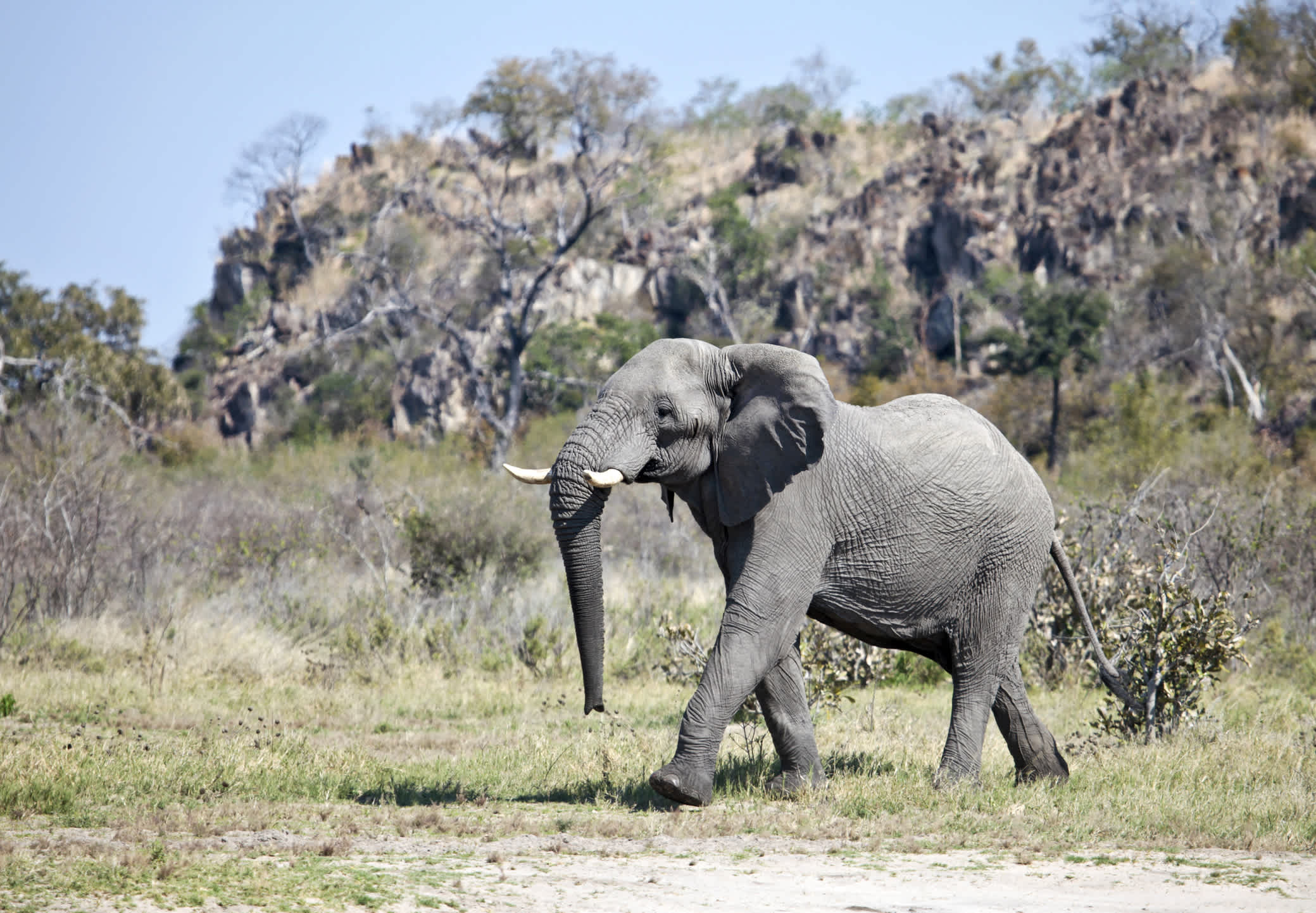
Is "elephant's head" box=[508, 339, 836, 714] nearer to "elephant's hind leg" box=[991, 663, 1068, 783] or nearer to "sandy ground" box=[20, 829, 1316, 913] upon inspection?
"sandy ground" box=[20, 829, 1316, 913]

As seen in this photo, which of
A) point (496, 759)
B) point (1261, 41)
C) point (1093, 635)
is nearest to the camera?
point (1093, 635)

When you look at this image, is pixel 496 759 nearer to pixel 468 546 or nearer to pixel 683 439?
pixel 683 439

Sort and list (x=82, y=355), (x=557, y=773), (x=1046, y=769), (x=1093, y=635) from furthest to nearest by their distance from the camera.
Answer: (x=82, y=355) < (x=1093, y=635) < (x=557, y=773) < (x=1046, y=769)

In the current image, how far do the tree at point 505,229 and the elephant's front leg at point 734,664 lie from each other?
27236 millimetres

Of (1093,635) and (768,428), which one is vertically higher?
(768,428)

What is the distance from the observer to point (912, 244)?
58.3 meters

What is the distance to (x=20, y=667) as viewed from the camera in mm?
11406

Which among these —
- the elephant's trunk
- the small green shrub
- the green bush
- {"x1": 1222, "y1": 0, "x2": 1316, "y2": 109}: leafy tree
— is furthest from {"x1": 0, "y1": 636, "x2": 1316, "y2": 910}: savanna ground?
Answer: {"x1": 1222, "y1": 0, "x2": 1316, "y2": 109}: leafy tree

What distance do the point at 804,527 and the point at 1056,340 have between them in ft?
121

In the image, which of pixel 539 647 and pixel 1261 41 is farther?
pixel 1261 41

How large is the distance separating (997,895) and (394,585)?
11351 mm

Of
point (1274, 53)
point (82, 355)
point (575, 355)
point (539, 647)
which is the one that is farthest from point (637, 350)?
point (539, 647)

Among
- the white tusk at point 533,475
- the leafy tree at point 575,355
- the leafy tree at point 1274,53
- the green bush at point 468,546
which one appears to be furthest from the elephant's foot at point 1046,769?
the leafy tree at point 1274,53

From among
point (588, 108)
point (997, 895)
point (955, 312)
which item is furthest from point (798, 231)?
point (997, 895)
